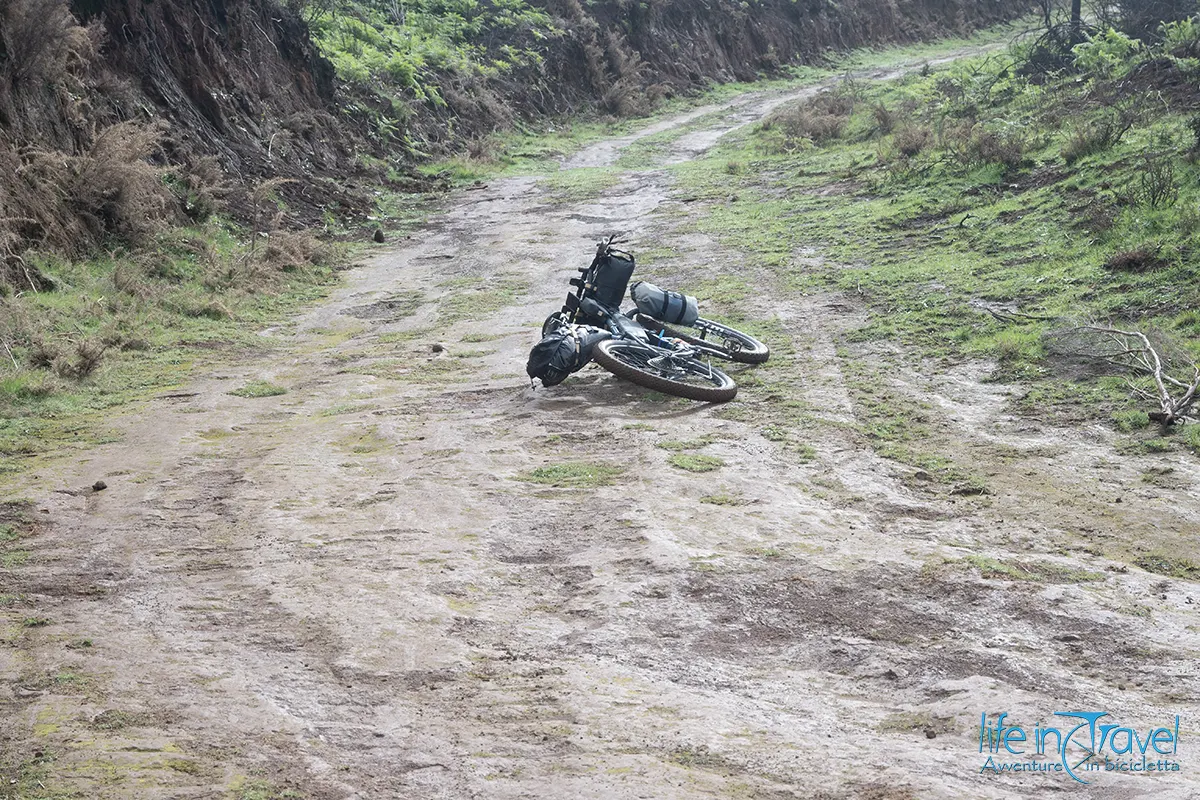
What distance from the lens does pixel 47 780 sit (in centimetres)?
360

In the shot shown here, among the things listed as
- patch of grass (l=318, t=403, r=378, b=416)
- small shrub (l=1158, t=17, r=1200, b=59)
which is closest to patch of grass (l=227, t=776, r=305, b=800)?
patch of grass (l=318, t=403, r=378, b=416)

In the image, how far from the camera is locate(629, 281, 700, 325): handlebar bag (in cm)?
989

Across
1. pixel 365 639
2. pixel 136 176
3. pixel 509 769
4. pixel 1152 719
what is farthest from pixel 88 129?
pixel 1152 719

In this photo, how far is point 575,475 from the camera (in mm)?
7066

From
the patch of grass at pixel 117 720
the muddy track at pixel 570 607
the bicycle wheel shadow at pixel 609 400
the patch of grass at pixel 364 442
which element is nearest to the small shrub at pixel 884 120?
the muddy track at pixel 570 607

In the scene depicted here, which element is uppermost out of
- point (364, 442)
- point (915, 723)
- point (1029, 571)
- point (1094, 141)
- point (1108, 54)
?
point (1108, 54)

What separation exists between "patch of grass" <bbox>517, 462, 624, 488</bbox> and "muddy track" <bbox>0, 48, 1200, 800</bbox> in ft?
0.35

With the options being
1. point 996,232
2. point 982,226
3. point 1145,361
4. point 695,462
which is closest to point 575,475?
point 695,462

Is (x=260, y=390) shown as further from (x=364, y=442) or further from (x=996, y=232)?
(x=996, y=232)

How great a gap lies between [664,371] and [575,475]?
2422 millimetres

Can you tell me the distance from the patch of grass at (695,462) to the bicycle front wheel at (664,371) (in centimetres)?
143

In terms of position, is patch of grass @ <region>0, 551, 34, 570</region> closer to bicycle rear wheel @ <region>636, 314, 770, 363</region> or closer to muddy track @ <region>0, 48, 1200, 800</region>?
muddy track @ <region>0, 48, 1200, 800</region>

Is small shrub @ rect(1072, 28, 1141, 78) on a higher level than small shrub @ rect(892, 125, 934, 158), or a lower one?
higher

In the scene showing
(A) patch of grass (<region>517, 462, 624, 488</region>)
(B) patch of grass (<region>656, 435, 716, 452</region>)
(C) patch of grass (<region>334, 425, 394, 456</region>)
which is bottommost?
(B) patch of grass (<region>656, 435, 716, 452</region>)
